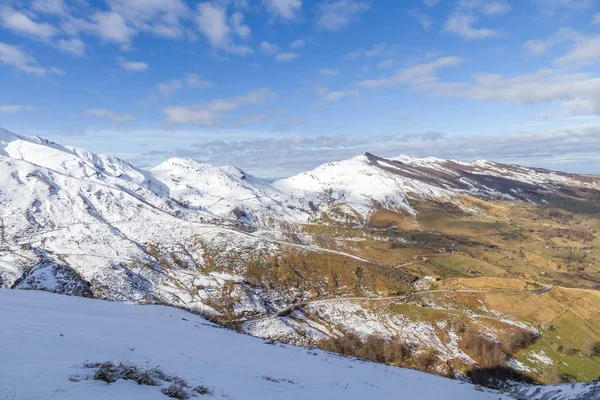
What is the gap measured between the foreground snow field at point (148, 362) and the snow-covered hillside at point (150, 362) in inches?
1.2

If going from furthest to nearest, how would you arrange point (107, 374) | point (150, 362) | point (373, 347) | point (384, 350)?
point (373, 347) < point (384, 350) < point (150, 362) < point (107, 374)

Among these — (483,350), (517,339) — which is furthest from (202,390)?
(517,339)

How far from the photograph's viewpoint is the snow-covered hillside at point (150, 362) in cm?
1034

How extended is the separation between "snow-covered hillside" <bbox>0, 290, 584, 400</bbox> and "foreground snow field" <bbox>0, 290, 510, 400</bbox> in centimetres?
3

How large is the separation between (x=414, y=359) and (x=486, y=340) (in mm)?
25311

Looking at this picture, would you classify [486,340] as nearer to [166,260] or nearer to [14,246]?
[166,260]

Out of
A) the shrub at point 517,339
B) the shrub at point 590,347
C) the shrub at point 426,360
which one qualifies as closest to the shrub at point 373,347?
the shrub at point 426,360

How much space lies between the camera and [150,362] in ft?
52.6

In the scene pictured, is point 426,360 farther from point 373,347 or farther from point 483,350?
point 483,350

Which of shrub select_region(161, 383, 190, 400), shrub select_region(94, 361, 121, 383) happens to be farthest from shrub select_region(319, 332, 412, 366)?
shrub select_region(94, 361, 121, 383)

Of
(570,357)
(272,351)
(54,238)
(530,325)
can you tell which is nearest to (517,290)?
(530,325)

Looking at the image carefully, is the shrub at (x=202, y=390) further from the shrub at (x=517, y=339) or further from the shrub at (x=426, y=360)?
the shrub at (x=517, y=339)

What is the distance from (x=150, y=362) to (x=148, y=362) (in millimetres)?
182

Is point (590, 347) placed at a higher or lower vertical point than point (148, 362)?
lower
